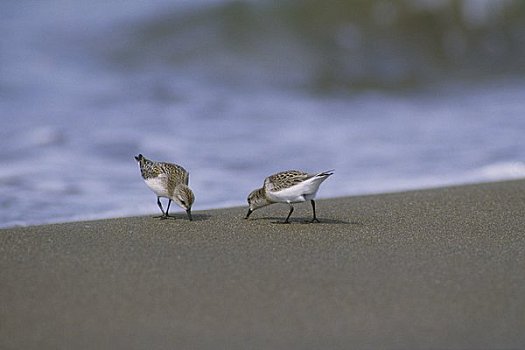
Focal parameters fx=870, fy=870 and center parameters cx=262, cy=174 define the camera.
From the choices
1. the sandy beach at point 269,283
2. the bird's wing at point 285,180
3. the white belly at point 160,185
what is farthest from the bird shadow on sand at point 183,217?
the bird's wing at point 285,180

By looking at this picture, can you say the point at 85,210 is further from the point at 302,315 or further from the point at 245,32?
the point at 245,32

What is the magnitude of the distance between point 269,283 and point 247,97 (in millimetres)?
8349

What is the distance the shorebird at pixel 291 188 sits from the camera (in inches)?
244

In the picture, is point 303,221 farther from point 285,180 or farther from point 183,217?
point 183,217

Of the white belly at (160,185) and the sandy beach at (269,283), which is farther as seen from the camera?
the white belly at (160,185)

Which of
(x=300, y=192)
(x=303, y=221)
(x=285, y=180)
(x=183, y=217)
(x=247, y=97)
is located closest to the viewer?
(x=300, y=192)

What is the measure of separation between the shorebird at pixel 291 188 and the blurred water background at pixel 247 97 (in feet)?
4.35

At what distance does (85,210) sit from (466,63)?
32.4ft

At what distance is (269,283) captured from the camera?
493 centimetres

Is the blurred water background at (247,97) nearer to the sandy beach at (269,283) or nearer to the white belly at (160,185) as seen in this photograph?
the white belly at (160,185)

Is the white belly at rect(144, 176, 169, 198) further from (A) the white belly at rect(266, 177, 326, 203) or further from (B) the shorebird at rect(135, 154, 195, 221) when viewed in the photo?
(A) the white belly at rect(266, 177, 326, 203)

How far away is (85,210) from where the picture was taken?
766cm

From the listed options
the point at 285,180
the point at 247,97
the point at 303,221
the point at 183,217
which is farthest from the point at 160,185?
the point at 247,97

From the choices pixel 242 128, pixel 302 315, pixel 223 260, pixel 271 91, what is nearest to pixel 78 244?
pixel 223 260
